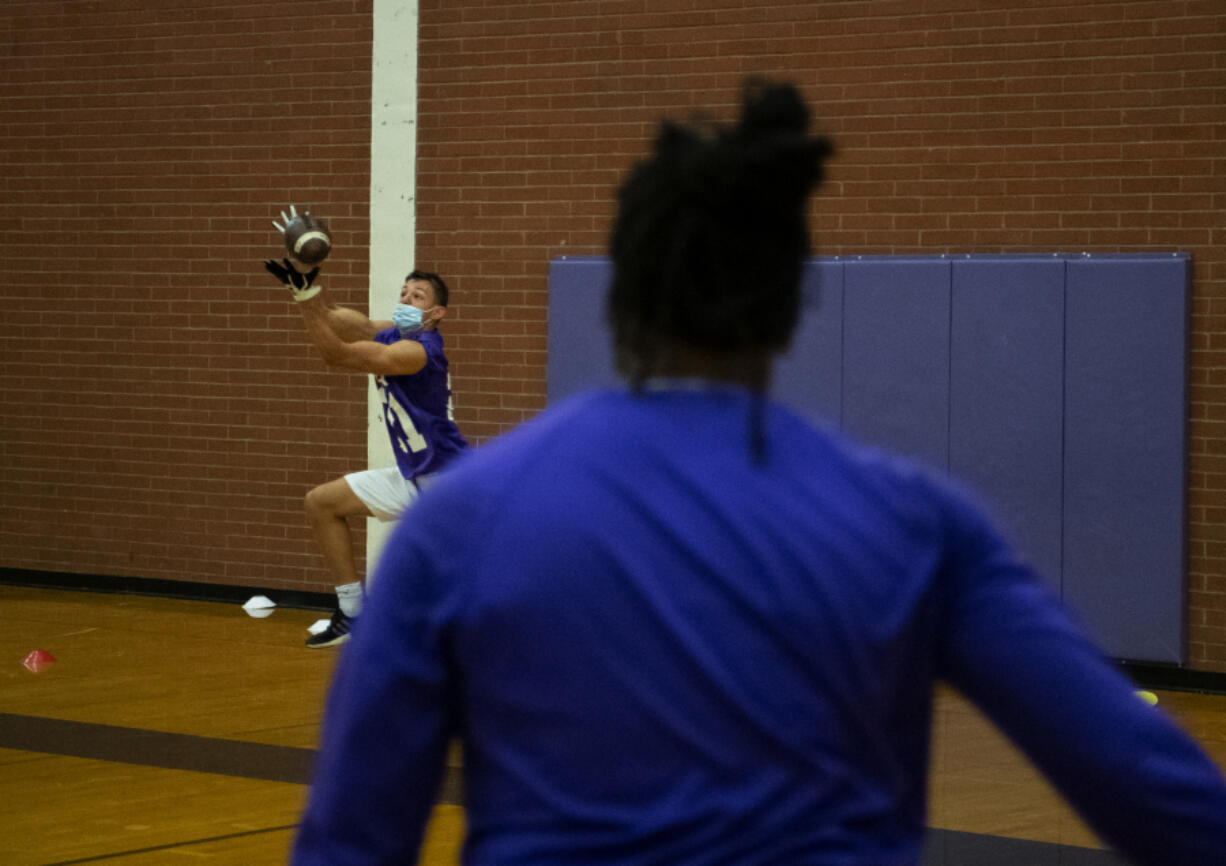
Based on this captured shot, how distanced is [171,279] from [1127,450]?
236 inches

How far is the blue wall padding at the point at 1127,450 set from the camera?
A: 807cm

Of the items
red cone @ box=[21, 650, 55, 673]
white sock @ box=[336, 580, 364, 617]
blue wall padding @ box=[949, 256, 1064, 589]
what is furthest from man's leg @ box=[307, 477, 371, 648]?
blue wall padding @ box=[949, 256, 1064, 589]

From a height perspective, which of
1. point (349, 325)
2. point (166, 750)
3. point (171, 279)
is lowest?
point (166, 750)

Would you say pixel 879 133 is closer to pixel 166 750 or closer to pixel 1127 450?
pixel 1127 450

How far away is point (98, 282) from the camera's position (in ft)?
35.9

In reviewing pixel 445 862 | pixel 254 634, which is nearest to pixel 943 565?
pixel 445 862

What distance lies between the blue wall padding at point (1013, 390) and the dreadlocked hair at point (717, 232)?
7.30 metres

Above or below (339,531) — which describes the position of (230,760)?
below

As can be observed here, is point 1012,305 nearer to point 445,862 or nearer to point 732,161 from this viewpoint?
point 445,862

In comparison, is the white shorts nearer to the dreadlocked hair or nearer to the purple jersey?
the purple jersey

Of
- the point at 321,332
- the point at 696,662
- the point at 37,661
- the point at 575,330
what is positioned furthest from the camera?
the point at 575,330

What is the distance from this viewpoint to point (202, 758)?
6180 millimetres

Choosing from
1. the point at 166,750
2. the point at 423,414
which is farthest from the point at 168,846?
the point at 423,414

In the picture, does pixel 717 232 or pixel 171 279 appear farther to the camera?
pixel 171 279
